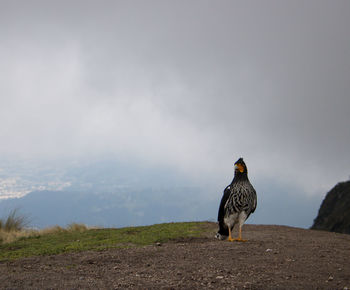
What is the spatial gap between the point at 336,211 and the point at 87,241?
3045 cm

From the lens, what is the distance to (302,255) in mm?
9164

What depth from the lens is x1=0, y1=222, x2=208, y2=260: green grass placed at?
1226 centimetres

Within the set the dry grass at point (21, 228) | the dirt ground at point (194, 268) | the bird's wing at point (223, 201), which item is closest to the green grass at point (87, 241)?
the dry grass at point (21, 228)

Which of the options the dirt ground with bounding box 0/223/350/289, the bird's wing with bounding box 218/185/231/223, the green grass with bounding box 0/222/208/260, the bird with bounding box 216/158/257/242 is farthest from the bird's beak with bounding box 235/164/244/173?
the green grass with bounding box 0/222/208/260

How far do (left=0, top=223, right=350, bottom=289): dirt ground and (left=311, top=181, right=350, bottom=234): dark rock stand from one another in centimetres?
2447

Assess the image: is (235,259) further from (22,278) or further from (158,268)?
(22,278)

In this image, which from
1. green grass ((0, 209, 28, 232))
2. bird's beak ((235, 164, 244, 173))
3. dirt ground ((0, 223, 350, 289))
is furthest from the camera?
green grass ((0, 209, 28, 232))

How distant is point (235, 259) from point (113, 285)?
3.16m

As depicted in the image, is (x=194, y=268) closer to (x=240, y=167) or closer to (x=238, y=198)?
(x=238, y=198)

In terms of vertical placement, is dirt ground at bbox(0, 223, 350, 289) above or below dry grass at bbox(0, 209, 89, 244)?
below

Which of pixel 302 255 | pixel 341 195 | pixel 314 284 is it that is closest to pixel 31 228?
pixel 302 255

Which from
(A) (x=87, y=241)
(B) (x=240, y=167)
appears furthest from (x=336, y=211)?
(A) (x=87, y=241)

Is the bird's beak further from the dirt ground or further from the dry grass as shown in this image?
the dry grass

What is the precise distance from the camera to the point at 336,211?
122 feet
